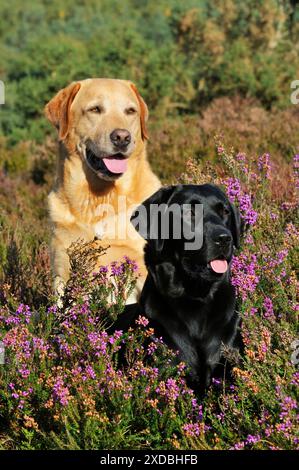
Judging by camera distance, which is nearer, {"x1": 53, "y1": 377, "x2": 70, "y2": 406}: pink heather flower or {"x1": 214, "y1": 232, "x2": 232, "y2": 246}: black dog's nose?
{"x1": 53, "y1": 377, "x2": 70, "y2": 406}: pink heather flower

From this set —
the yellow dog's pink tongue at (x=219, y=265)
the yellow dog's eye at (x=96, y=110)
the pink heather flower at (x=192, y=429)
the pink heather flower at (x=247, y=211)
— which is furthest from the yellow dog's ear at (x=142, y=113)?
the pink heather flower at (x=192, y=429)

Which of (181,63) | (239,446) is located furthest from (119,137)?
(181,63)

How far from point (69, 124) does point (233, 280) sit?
84.3 inches

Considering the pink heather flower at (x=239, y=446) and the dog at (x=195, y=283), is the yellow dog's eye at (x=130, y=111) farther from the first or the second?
the pink heather flower at (x=239, y=446)

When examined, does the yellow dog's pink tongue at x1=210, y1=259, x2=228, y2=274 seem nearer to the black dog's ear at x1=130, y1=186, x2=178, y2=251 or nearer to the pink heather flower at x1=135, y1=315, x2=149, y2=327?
the black dog's ear at x1=130, y1=186, x2=178, y2=251

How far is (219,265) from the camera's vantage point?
3891mm

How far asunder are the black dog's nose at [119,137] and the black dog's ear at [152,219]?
2.88ft

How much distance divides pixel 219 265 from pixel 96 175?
187 cm

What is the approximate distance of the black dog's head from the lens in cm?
387

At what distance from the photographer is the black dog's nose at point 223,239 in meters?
3.78

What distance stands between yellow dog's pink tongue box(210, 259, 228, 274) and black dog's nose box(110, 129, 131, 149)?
1564 mm

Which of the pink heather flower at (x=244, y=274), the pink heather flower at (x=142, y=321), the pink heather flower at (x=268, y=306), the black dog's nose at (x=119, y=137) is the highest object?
the black dog's nose at (x=119, y=137)

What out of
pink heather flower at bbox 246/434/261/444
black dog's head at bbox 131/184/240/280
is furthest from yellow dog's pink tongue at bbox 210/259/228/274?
pink heather flower at bbox 246/434/261/444

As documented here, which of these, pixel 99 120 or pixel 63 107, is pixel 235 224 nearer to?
pixel 99 120
